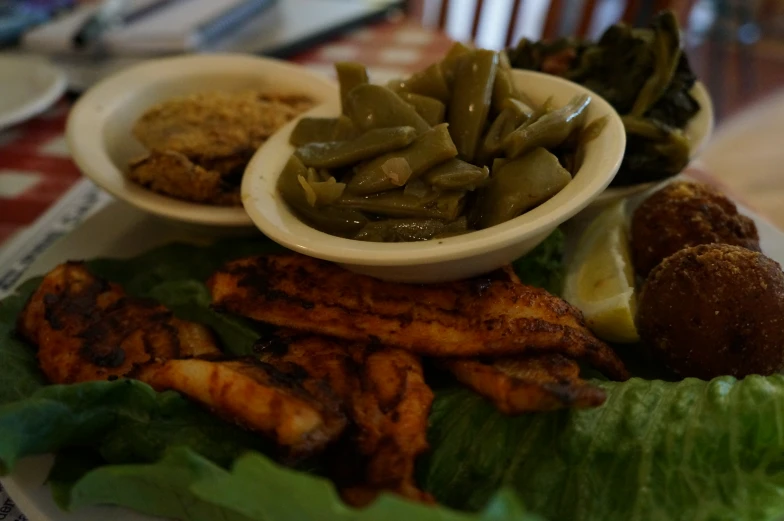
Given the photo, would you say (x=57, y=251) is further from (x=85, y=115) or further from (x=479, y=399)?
(x=479, y=399)

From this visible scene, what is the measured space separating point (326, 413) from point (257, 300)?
46cm

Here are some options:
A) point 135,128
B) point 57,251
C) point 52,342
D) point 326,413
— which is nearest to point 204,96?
point 135,128

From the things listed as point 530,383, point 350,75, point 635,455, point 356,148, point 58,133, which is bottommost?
point 58,133

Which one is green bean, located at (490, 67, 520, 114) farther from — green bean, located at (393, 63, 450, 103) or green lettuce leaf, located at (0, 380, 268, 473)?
green lettuce leaf, located at (0, 380, 268, 473)

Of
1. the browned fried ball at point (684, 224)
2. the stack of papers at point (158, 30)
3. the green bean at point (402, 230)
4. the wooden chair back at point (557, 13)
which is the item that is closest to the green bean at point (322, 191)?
the green bean at point (402, 230)

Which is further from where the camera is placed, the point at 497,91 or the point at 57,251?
the point at 57,251

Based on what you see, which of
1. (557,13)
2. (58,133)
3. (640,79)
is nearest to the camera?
(640,79)

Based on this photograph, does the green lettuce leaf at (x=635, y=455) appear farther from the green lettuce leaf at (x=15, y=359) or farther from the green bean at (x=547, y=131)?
the green lettuce leaf at (x=15, y=359)

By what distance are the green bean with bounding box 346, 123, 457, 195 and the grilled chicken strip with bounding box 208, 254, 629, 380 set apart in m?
0.23

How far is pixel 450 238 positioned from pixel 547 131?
424 millimetres

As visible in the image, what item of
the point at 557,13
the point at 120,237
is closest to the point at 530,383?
the point at 120,237

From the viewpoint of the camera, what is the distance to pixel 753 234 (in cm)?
185

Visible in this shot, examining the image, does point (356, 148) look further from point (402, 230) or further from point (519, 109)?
point (519, 109)

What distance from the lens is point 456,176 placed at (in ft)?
5.15
